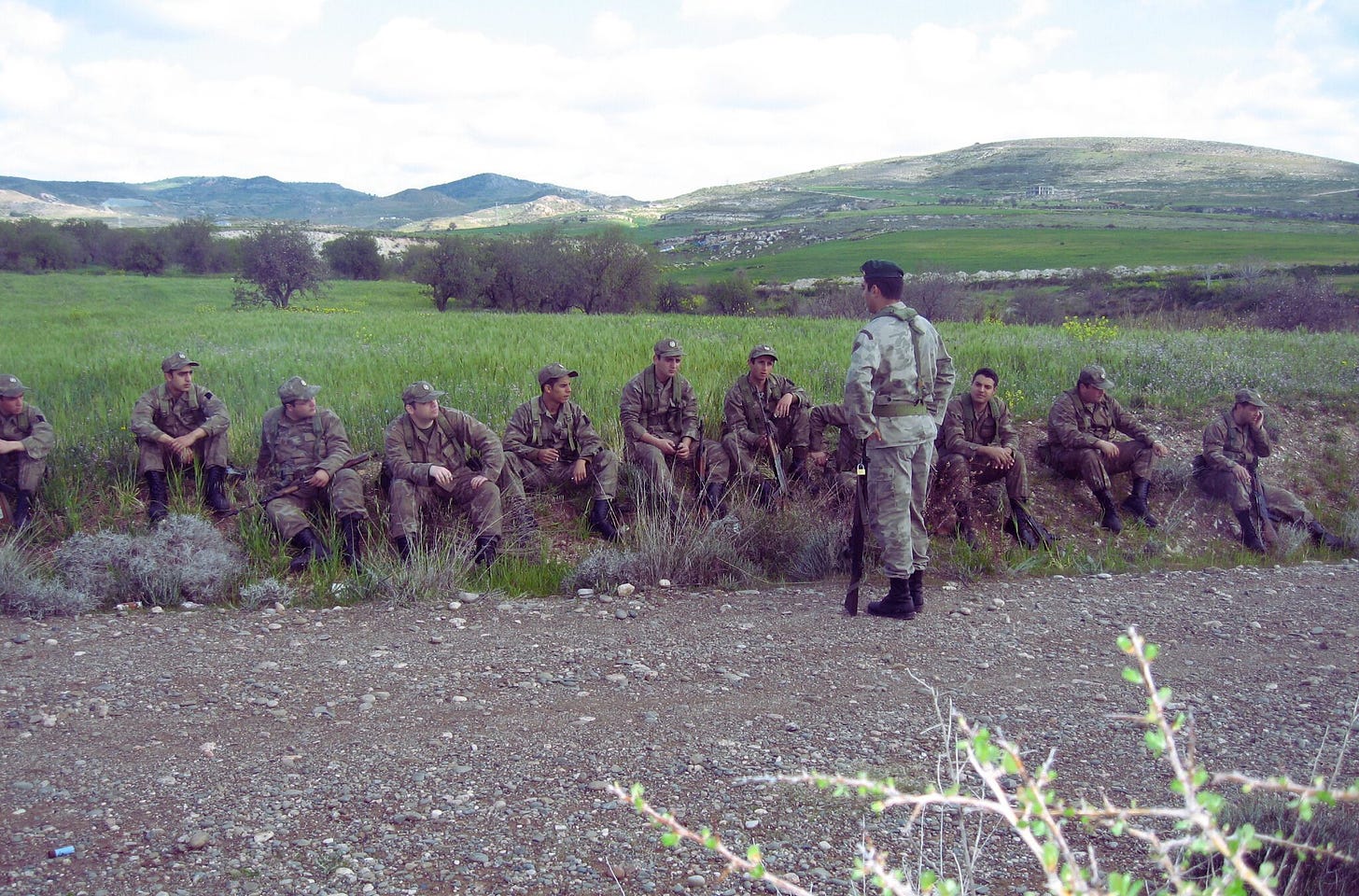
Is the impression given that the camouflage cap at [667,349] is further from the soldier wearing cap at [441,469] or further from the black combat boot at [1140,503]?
the black combat boot at [1140,503]

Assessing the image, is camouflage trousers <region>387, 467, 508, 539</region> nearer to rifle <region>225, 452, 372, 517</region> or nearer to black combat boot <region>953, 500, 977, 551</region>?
rifle <region>225, 452, 372, 517</region>

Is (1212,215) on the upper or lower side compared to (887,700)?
upper

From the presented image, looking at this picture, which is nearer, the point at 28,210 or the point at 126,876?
the point at 126,876

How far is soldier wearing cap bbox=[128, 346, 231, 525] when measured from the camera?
24.6 feet

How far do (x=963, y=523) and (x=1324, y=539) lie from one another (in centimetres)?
313

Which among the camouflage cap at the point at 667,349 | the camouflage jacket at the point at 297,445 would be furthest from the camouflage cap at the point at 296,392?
the camouflage cap at the point at 667,349

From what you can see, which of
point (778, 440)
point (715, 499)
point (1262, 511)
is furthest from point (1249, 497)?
point (715, 499)

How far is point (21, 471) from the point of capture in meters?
7.39

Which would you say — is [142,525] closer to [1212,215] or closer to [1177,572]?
[1177,572]

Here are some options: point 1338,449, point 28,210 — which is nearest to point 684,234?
point 1338,449

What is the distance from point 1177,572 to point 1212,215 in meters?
80.4

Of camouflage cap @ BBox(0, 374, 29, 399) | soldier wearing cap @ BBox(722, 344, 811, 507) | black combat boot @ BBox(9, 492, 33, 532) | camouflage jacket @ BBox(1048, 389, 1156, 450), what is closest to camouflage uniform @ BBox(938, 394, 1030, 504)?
camouflage jacket @ BBox(1048, 389, 1156, 450)

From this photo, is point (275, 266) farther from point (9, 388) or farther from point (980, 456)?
point (980, 456)

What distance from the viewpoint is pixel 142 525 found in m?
7.18
